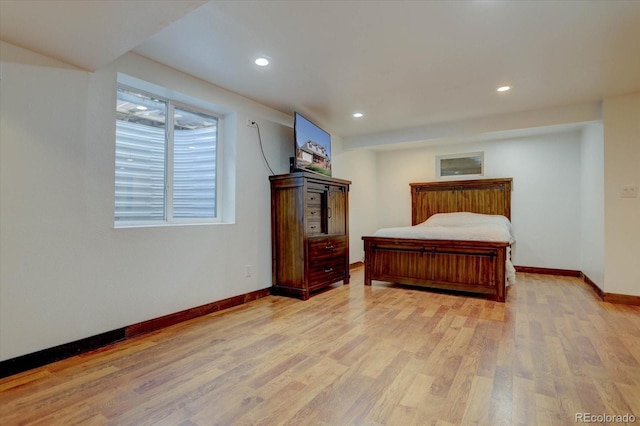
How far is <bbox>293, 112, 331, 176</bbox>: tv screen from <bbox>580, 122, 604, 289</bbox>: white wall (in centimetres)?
325

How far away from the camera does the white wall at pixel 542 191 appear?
4.77 m

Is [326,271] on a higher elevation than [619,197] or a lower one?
lower

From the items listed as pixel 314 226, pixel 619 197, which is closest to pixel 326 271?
pixel 314 226

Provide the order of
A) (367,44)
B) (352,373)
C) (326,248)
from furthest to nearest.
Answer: (326,248), (367,44), (352,373)

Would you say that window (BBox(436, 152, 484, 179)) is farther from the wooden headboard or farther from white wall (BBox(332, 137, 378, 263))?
white wall (BBox(332, 137, 378, 263))

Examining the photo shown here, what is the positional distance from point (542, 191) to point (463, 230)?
2303mm

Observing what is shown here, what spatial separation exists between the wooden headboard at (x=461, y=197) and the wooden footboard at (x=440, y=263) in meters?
2.05

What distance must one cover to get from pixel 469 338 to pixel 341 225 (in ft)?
7.44

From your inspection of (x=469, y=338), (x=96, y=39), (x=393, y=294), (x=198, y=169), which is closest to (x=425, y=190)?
(x=393, y=294)

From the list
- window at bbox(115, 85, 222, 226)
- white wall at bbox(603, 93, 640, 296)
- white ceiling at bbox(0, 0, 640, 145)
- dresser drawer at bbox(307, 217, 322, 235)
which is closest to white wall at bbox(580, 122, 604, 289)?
white wall at bbox(603, 93, 640, 296)

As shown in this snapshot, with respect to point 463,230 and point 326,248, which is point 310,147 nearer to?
point 326,248

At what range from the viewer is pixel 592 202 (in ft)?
13.0

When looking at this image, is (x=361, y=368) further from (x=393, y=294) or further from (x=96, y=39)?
(x=96, y=39)

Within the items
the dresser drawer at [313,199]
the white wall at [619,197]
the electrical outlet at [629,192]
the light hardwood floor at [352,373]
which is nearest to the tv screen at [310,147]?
the dresser drawer at [313,199]
